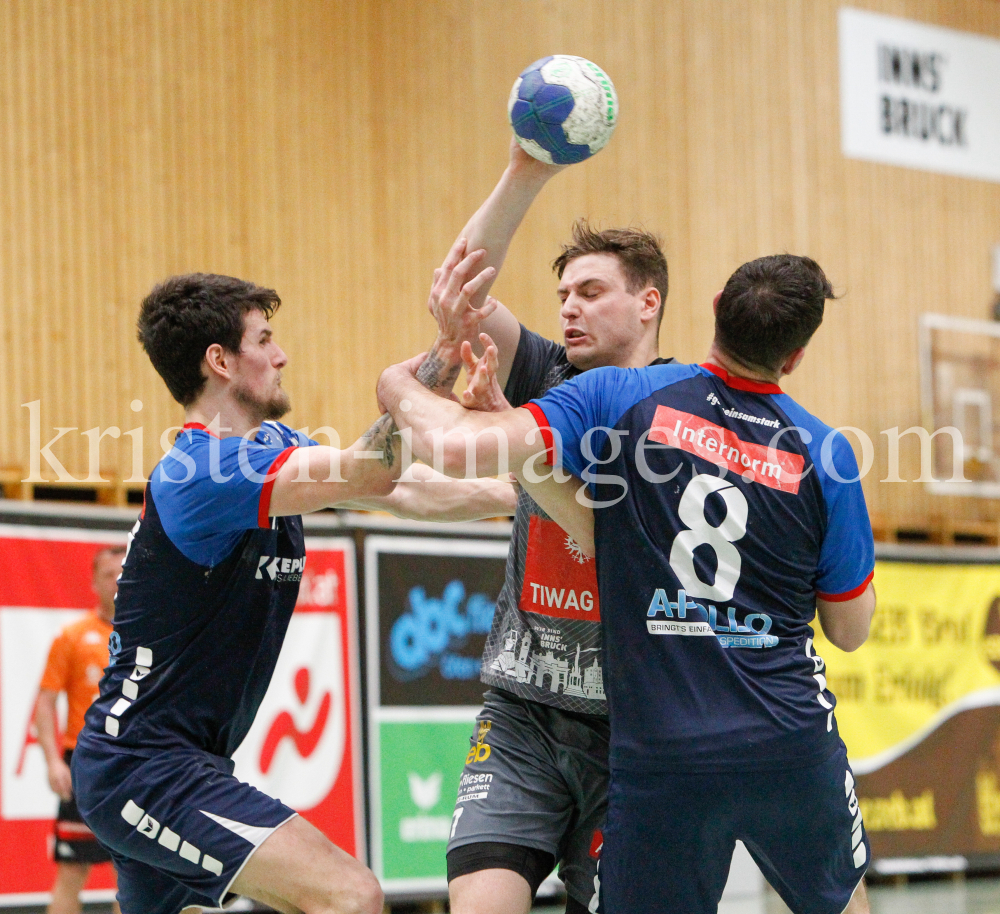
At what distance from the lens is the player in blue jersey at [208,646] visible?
356 cm

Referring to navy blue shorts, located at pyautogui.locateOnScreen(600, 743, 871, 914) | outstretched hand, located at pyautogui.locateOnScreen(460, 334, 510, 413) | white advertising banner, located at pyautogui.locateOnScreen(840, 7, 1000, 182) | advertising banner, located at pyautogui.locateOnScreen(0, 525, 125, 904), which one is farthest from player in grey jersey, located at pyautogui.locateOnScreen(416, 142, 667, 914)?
white advertising banner, located at pyautogui.locateOnScreen(840, 7, 1000, 182)

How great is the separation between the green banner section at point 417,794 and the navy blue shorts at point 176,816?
4637mm

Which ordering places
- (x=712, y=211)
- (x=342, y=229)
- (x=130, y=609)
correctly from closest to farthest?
(x=130, y=609), (x=342, y=229), (x=712, y=211)

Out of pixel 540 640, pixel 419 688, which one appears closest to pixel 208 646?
pixel 540 640

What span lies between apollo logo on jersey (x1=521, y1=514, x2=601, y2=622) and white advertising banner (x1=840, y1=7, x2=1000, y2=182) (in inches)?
398

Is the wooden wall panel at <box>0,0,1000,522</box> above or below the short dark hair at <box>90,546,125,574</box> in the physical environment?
above

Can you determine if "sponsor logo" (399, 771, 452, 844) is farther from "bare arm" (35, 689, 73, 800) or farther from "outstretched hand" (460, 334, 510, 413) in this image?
"outstretched hand" (460, 334, 510, 413)

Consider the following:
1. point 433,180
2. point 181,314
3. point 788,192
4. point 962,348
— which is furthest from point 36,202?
point 962,348

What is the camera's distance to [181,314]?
4098 mm

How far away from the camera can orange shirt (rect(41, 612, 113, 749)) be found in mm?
7301

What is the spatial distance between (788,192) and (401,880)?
26.1ft

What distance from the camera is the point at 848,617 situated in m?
3.61

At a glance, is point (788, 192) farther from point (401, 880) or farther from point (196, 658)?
point (196, 658)

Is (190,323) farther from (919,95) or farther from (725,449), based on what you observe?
(919,95)
